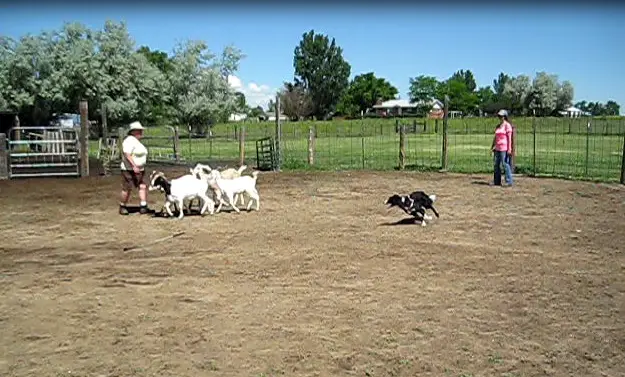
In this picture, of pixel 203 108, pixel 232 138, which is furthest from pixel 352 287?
pixel 203 108

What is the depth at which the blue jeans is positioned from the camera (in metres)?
15.5

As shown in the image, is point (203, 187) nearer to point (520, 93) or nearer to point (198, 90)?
point (198, 90)

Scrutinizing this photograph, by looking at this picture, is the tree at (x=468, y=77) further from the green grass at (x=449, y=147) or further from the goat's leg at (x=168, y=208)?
the goat's leg at (x=168, y=208)

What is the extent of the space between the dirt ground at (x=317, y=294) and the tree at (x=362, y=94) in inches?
4060

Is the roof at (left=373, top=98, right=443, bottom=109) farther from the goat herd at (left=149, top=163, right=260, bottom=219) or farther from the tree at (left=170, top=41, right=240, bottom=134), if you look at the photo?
the goat herd at (left=149, top=163, right=260, bottom=219)

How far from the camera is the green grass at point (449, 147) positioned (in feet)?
72.7

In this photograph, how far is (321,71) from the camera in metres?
108

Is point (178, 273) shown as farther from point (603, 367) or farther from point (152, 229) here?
point (603, 367)

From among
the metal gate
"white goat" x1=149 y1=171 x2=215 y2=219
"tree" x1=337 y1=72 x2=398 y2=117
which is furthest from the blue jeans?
"tree" x1=337 y1=72 x2=398 y2=117

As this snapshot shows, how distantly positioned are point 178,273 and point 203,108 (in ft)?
170

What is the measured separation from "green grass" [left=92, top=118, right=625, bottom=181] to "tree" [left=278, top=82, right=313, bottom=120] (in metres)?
36.7

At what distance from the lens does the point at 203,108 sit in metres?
57.6

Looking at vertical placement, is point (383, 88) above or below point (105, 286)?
above

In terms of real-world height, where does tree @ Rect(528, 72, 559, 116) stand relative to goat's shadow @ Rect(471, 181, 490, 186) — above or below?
above
